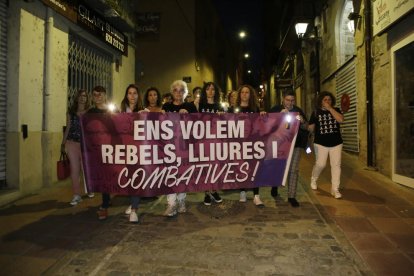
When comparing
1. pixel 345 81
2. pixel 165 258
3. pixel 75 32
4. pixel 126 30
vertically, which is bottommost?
pixel 165 258

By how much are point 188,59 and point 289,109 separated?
16518 mm

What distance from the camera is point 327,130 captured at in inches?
231

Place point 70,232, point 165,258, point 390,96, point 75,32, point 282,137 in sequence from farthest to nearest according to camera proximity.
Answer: point 75,32
point 390,96
point 282,137
point 70,232
point 165,258

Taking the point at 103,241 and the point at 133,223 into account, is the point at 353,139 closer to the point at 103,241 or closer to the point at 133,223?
the point at 133,223

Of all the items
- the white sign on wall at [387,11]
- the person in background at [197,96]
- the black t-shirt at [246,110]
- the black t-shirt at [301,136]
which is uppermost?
the white sign on wall at [387,11]

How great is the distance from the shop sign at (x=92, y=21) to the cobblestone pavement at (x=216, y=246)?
4189mm

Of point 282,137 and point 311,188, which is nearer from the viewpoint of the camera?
point 282,137

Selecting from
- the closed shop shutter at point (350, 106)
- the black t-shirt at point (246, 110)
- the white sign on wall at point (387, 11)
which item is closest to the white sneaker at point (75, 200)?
the black t-shirt at point (246, 110)

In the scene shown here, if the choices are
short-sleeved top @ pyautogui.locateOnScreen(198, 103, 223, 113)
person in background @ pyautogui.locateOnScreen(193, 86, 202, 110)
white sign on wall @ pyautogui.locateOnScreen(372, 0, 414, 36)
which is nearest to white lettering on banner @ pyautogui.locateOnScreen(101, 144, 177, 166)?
short-sleeved top @ pyautogui.locateOnScreen(198, 103, 223, 113)

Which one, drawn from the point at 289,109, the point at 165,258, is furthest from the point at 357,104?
the point at 165,258

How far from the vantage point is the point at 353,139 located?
10.4m

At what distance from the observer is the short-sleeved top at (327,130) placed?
5.84m

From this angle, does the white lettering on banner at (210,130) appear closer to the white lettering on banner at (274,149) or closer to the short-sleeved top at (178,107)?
the short-sleeved top at (178,107)

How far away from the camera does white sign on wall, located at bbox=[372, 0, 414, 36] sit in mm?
6129
